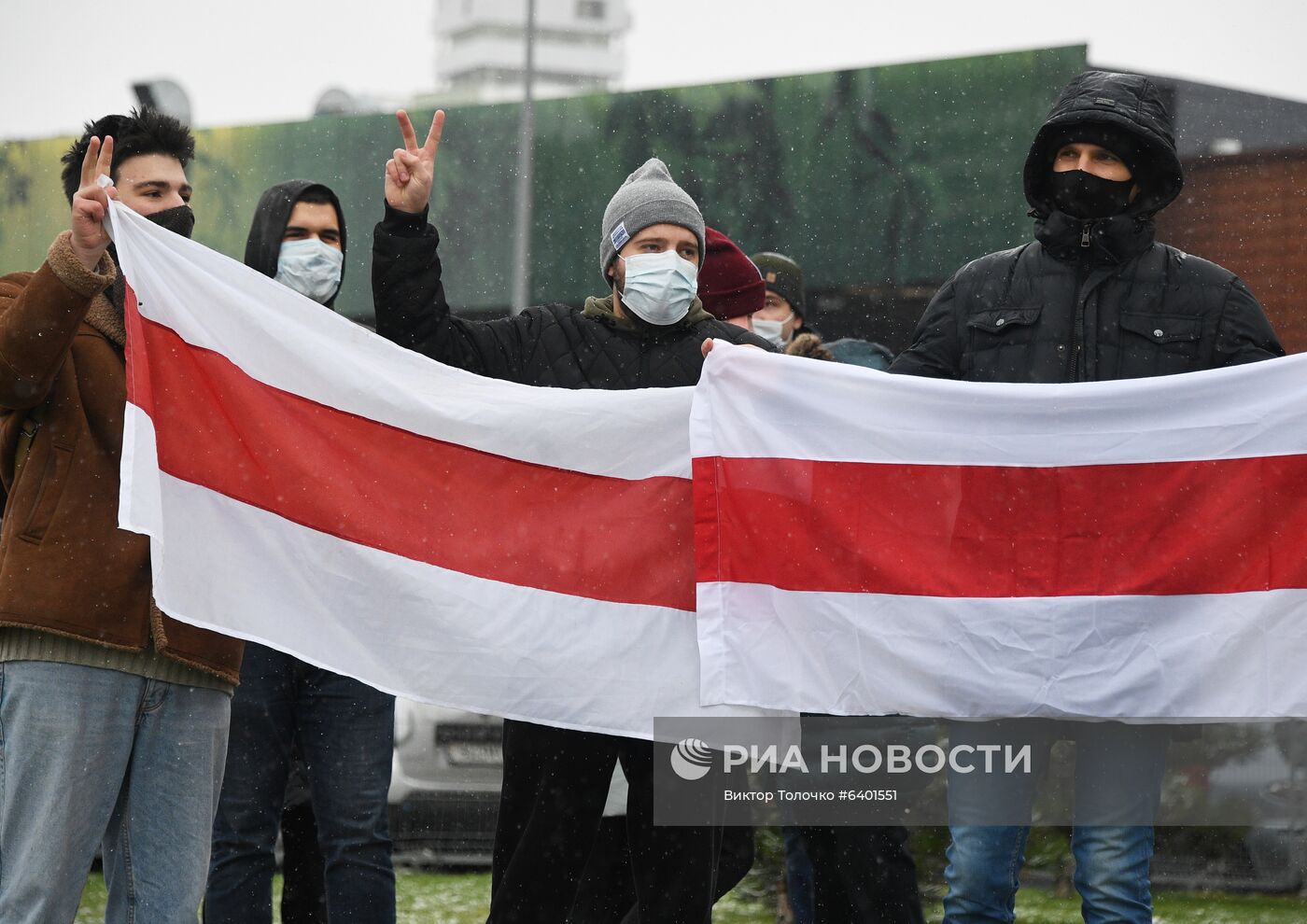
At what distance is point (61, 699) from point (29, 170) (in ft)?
44.2

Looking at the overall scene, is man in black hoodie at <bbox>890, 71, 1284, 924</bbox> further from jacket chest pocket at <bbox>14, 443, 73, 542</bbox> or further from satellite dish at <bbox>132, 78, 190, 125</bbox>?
satellite dish at <bbox>132, 78, 190, 125</bbox>

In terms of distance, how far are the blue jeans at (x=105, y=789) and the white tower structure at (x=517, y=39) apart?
109m

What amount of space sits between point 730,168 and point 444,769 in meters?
6.60

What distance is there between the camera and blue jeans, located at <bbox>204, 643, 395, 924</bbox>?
4.75m

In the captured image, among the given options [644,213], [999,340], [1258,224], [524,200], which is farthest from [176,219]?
[524,200]

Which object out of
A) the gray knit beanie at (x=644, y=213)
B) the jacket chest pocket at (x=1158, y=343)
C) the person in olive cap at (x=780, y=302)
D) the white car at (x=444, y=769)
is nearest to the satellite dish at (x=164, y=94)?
the white car at (x=444, y=769)

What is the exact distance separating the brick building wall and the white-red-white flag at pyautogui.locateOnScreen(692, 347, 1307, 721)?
6.49 m

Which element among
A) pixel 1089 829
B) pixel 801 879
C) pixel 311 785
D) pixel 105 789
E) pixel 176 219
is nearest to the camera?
A: pixel 105 789

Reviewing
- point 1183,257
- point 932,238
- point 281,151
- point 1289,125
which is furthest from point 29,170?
point 1183,257

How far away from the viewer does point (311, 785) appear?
4.82 metres

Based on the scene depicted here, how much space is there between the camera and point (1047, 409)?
4.31m

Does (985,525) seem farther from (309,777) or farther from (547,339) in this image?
(309,777)

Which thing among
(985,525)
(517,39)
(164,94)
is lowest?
(985,525)

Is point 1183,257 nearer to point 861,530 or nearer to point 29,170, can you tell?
point 861,530
